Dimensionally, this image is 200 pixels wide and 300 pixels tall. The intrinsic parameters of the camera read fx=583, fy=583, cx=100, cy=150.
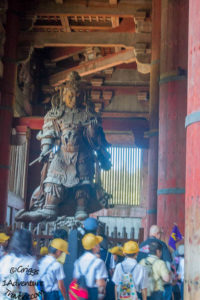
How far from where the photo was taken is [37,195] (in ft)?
32.4

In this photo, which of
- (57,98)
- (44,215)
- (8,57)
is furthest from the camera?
(8,57)

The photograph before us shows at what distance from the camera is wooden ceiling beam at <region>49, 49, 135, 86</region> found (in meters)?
13.6

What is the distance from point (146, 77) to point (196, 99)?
11.0 metres

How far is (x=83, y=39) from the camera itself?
12227mm

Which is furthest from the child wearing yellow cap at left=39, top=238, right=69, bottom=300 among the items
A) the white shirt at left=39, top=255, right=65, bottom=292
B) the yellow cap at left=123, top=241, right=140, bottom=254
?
the yellow cap at left=123, top=241, right=140, bottom=254

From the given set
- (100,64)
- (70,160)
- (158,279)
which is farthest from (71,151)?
(100,64)

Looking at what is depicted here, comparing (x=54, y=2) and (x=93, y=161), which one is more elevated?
(x=54, y=2)

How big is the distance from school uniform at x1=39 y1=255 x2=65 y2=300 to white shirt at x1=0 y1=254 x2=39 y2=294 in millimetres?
404

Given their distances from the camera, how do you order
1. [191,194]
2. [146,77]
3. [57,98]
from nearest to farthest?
[191,194] < [57,98] < [146,77]

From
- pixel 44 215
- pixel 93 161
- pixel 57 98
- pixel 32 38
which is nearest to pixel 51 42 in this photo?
pixel 32 38

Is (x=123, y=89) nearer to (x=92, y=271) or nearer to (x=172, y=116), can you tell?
(x=172, y=116)

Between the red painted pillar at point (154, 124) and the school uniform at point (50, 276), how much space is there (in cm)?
529

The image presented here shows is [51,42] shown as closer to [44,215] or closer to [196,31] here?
[44,215]

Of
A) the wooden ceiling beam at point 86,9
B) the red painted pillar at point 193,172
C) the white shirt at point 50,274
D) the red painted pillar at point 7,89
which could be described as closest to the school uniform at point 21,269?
the white shirt at point 50,274
